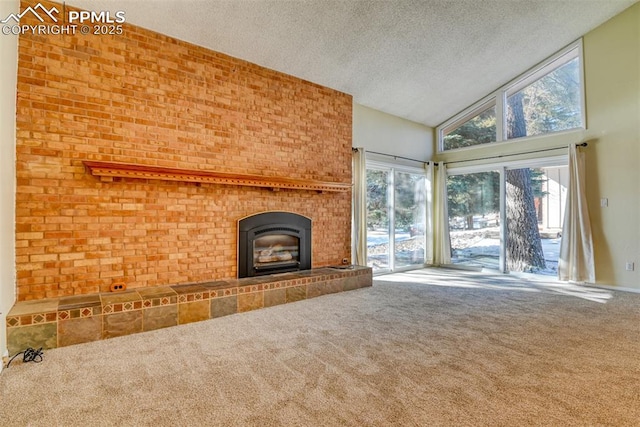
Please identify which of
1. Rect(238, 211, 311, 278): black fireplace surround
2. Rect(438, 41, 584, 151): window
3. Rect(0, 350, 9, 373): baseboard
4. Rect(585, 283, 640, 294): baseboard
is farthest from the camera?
Rect(438, 41, 584, 151): window

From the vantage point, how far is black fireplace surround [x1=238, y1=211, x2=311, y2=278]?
4105 mm

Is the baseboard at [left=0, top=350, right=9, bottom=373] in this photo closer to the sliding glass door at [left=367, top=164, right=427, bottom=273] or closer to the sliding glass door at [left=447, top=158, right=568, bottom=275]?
the sliding glass door at [left=367, top=164, right=427, bottom=273]

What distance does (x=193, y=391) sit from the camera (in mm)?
1980

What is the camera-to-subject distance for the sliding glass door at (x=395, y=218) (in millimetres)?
5844

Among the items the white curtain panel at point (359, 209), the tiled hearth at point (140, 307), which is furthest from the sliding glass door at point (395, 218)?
the tiled hearth at point (140, 307)

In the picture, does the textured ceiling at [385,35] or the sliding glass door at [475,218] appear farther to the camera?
the sliding glass door at [475,218]

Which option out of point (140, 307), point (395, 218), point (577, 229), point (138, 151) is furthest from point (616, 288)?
point (138, 151)

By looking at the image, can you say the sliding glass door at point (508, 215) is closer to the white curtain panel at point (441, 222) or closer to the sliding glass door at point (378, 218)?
the white curtain panel at point (441, 222)

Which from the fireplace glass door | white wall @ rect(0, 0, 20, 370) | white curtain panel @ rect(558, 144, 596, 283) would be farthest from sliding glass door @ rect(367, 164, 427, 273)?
white wall @ rect(0, 0, 20, 370)

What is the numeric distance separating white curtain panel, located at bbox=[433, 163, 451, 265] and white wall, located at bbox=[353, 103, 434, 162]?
1.72ft

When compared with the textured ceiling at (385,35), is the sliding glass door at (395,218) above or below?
below

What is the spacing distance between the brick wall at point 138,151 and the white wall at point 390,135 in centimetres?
129

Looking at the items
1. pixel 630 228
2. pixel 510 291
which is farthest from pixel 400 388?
pixel 630 228

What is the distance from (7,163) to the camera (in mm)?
2578
